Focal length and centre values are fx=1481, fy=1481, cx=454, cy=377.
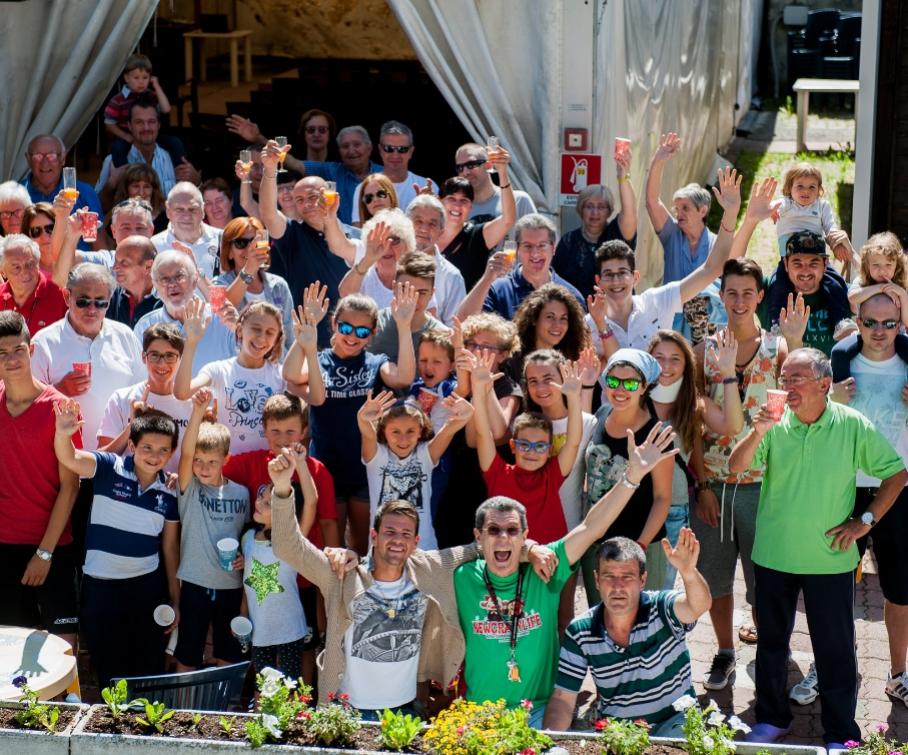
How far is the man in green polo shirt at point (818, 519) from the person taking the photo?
5969mm

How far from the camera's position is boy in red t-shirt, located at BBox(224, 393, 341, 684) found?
246 inches

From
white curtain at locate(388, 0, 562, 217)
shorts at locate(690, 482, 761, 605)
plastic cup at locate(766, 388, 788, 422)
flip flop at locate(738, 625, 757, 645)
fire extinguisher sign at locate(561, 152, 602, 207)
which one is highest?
white curtain at locate(388, 0, 562, 217)

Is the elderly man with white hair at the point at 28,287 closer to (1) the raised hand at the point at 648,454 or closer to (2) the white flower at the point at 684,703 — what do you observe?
(1) the raised hand at the point at 648,454

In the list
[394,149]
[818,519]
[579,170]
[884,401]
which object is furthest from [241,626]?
[579,170]

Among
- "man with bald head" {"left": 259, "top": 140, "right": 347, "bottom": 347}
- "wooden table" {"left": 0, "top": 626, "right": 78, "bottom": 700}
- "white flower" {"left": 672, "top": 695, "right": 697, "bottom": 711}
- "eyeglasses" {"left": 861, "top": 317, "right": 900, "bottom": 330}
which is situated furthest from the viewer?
"man with bald head" {"left": 259, "top": 140, "right": 347, "bottom": 347}

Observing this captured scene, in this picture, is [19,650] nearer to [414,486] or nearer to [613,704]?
[414,486]

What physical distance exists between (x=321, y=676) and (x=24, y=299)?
2754 millimetres

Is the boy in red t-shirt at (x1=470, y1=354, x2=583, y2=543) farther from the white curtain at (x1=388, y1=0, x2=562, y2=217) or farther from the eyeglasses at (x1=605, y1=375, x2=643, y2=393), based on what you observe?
the white curtain at (x1=388, y1=0, x2=562, y2=217)

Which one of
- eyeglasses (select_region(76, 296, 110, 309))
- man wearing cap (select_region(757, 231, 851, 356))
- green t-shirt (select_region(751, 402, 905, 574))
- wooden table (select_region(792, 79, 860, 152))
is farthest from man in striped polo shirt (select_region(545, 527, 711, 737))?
wooden table (select_region(792, 79, 860, 152))

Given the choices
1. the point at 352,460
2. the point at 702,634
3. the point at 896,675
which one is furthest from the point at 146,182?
the point at 896,675

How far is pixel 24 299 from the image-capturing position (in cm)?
738

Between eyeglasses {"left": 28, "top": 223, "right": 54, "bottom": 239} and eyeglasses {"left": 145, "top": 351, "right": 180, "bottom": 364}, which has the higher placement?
eyeglasses {"left": 28, "top": 223, "right": 54, "bottom": 239}

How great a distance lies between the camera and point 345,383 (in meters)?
6.62

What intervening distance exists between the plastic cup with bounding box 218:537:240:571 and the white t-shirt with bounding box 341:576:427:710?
675mm
